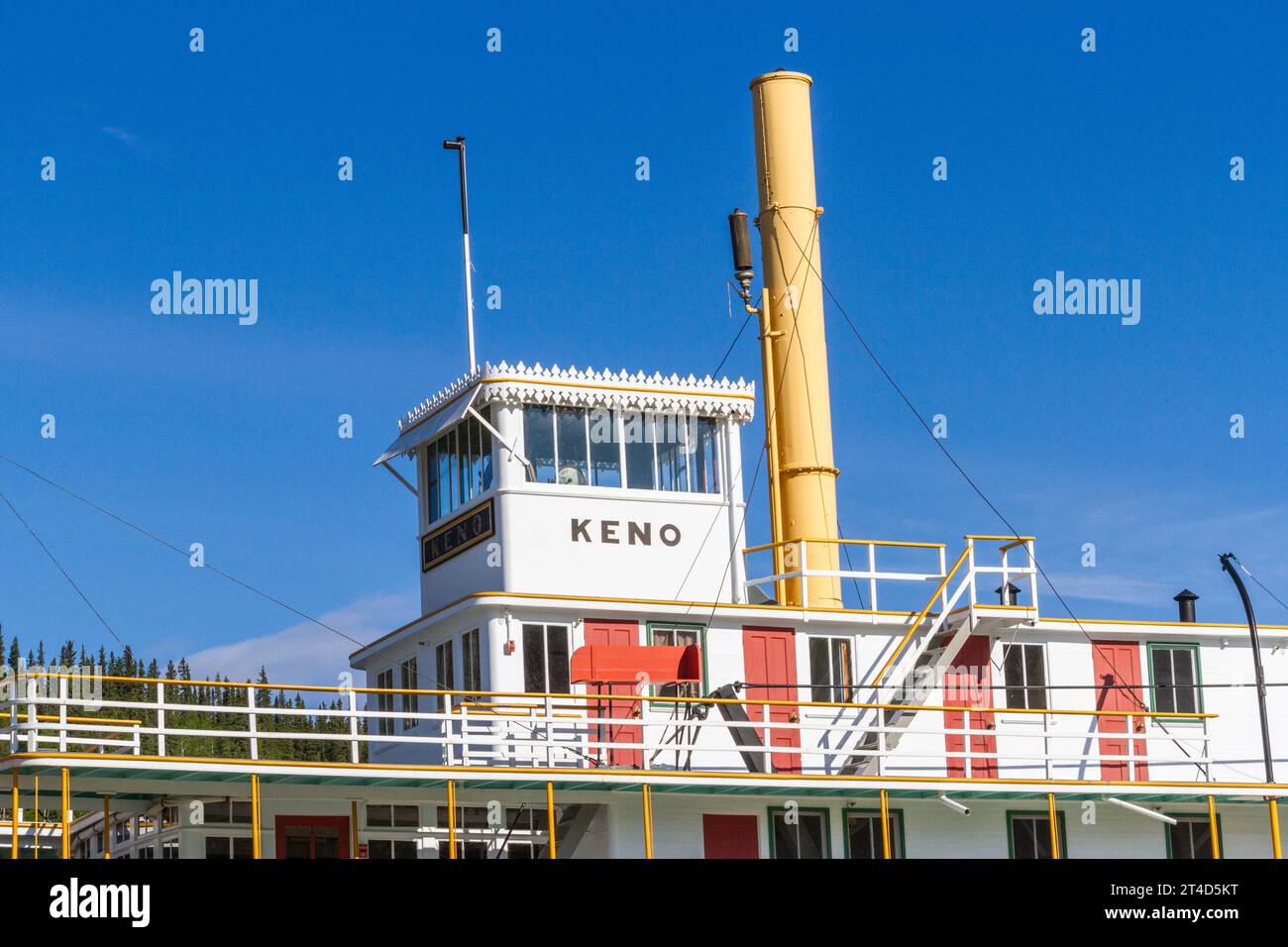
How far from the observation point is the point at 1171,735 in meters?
35.2

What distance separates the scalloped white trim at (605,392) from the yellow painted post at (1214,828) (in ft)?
35.0

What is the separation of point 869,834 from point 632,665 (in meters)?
5.14

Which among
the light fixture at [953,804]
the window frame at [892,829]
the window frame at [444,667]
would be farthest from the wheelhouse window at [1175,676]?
the window frame at [444,667]

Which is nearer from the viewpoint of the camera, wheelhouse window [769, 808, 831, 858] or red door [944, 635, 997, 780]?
wheelhouse window [769, 808, 831, 858]

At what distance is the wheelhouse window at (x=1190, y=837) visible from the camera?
34.5 m

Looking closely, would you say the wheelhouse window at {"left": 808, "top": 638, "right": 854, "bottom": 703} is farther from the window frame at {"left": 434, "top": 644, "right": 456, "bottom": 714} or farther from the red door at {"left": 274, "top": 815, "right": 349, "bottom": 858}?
the red door at {"left": 274, "top": 815, "right": 349, "bottom": 858}

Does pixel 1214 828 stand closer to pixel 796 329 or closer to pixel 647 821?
pixel 647 821

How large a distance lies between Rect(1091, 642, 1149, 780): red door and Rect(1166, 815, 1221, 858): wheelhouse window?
1055 mm

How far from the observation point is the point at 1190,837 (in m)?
34.7

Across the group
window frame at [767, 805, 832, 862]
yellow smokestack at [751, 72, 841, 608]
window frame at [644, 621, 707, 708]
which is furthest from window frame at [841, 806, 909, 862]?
yellow smokestack at [751, 72, 841, 608]

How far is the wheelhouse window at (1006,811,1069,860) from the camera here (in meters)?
33.5
